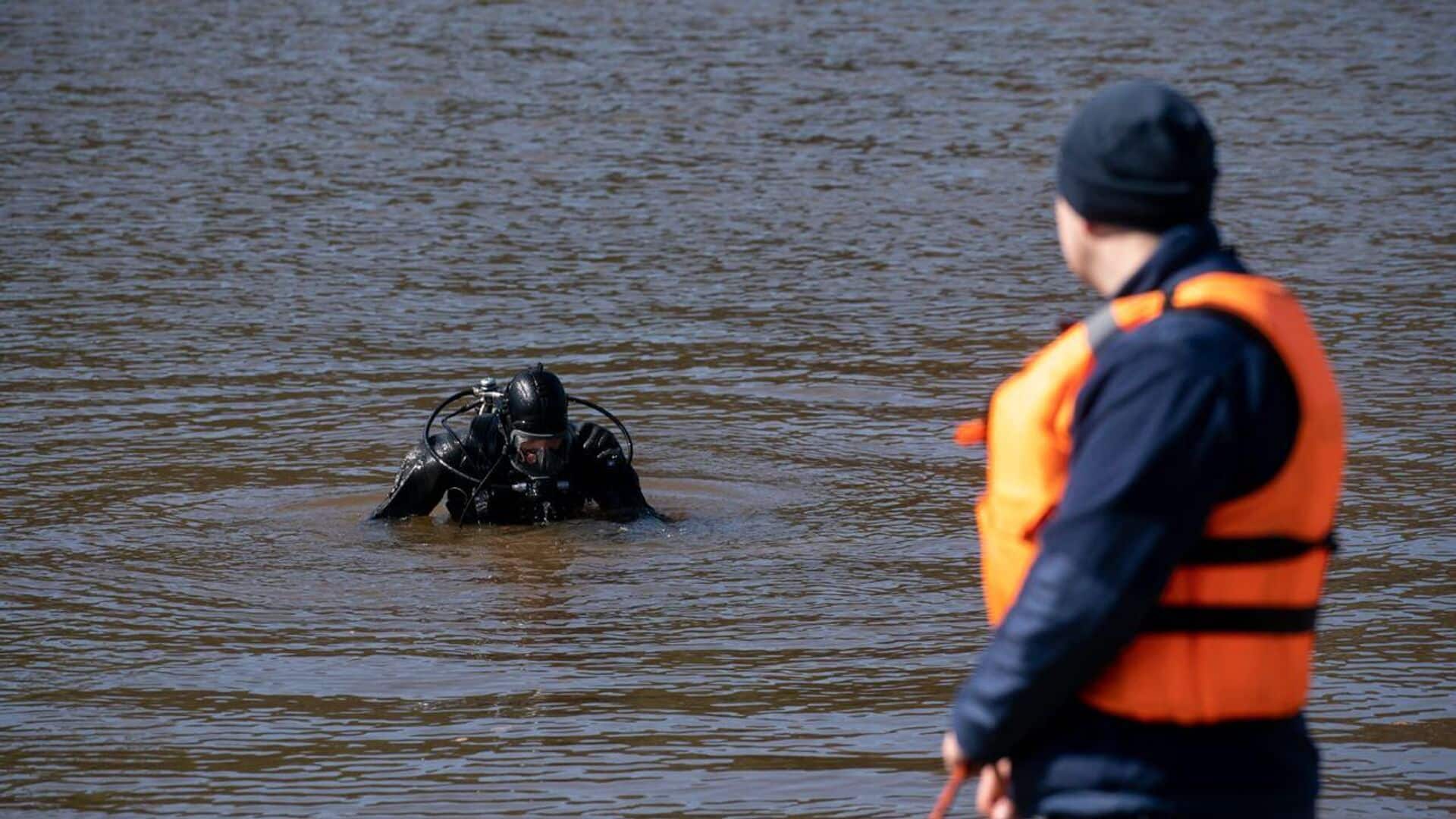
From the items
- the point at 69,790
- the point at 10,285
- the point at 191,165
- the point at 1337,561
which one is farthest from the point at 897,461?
the point at 191,165

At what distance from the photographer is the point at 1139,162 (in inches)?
103

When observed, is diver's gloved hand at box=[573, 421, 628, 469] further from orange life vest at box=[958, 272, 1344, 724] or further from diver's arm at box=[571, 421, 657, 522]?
orange life vest at box=[958, 272, 1344, 724]

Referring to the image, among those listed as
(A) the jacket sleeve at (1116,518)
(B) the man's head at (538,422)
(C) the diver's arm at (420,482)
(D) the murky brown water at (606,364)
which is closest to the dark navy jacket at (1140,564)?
(A) the jacket sleeve at (1116,518)

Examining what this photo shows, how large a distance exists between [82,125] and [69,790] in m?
14.4

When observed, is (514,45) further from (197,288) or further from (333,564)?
(333,564)

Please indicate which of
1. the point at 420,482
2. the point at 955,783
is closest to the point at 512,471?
the point at 420,482

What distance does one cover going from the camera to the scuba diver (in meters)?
8.42

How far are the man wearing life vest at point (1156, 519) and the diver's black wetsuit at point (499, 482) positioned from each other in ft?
19.7

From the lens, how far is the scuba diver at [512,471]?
8422 mm

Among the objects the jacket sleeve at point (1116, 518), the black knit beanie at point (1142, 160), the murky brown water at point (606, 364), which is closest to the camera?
the jacket sleeve at point (1116, 518)

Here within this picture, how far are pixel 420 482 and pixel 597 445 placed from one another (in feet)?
2.45

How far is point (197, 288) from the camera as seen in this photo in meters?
13.1

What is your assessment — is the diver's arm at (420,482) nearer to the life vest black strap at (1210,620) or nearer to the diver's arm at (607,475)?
the diver's arm at (607,475)

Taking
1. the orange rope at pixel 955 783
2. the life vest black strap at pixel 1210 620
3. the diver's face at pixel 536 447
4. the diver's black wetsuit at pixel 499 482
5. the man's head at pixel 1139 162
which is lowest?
the diver's black wetsuit at pixel 499 482
